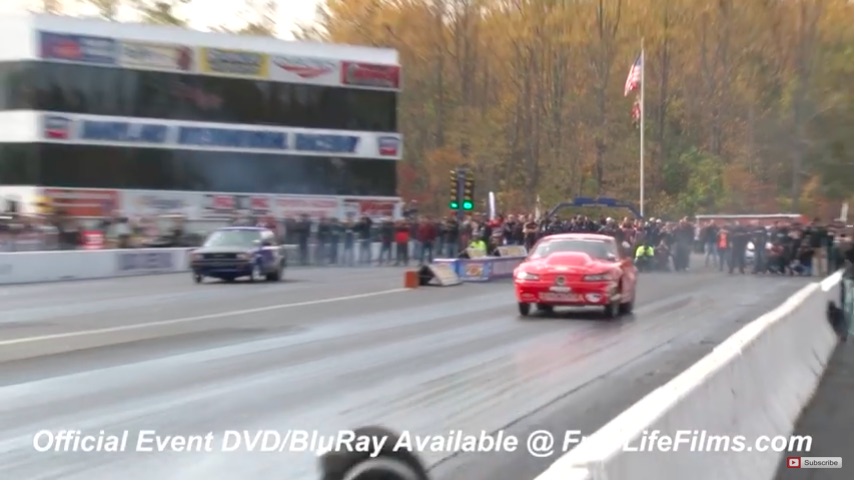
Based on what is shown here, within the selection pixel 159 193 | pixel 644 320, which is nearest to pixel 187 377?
pixel 644 320

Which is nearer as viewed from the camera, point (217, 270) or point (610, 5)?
point (217, 270)

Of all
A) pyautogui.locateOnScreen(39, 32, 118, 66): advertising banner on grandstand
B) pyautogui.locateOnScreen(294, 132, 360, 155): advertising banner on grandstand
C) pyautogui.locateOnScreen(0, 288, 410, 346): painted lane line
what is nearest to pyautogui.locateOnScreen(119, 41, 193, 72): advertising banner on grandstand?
pyautogui.locateOnScreen(39, 32, 118, 66): advertising banner on grandstand

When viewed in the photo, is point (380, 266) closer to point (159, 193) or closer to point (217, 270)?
point (217, 270)

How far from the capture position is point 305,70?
62.0 m

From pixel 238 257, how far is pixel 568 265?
496 inches

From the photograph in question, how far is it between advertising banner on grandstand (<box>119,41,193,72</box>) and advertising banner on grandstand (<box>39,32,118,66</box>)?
519mm

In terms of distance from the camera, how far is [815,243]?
127 feet

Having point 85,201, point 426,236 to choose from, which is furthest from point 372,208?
point 426,236

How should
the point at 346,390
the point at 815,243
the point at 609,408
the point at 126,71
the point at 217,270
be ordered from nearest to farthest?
the point at 609,408
the point at 346,390
the point at 217,270
the point at 815,243
the point at 126,71

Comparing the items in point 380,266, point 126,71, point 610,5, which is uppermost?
point 610,5

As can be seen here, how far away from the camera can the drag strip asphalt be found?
8977 millimetres

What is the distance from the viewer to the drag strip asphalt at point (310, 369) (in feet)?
29.5

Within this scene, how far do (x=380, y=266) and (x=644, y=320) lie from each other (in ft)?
75.9

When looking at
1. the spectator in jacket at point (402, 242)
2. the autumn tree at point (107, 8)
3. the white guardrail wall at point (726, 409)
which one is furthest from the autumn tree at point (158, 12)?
the white guardrail wall at point (726, 409)
